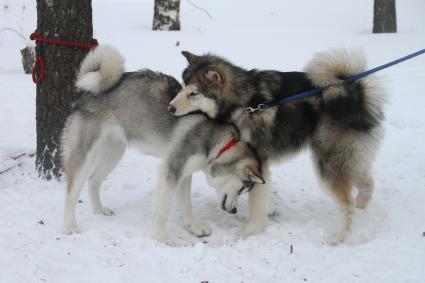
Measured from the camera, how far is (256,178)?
394 centimetres

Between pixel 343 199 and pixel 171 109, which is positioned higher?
pixel 171 109

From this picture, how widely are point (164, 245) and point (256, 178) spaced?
2.93 feet

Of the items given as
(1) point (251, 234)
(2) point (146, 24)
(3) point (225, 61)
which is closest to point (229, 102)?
(3) point (225, 61)

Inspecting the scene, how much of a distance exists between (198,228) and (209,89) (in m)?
1.21

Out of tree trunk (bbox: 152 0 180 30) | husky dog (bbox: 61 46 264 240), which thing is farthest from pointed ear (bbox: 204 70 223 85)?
tree trunk (bbox: 152 0 180 30)

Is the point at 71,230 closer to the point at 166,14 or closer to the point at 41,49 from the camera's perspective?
the point at 41,49

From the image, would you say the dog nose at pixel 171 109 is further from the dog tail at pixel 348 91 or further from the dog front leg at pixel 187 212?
the dog tail at pixel 348 91

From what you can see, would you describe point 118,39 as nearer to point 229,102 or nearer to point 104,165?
point 104,165

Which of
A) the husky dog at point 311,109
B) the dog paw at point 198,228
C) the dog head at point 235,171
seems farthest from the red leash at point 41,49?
the dog paw at point 198,228

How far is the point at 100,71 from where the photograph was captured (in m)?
4.16

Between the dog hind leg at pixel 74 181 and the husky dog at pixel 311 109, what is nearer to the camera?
the husky dog at pixel 311 109

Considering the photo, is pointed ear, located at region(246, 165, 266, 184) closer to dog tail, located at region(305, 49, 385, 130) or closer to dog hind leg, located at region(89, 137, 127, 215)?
dog tail, located at region(305, 49, 385, 130)

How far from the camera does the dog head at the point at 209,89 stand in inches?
151

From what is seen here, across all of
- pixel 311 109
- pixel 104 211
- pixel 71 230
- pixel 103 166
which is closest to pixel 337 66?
Answer: pixel 311 109
